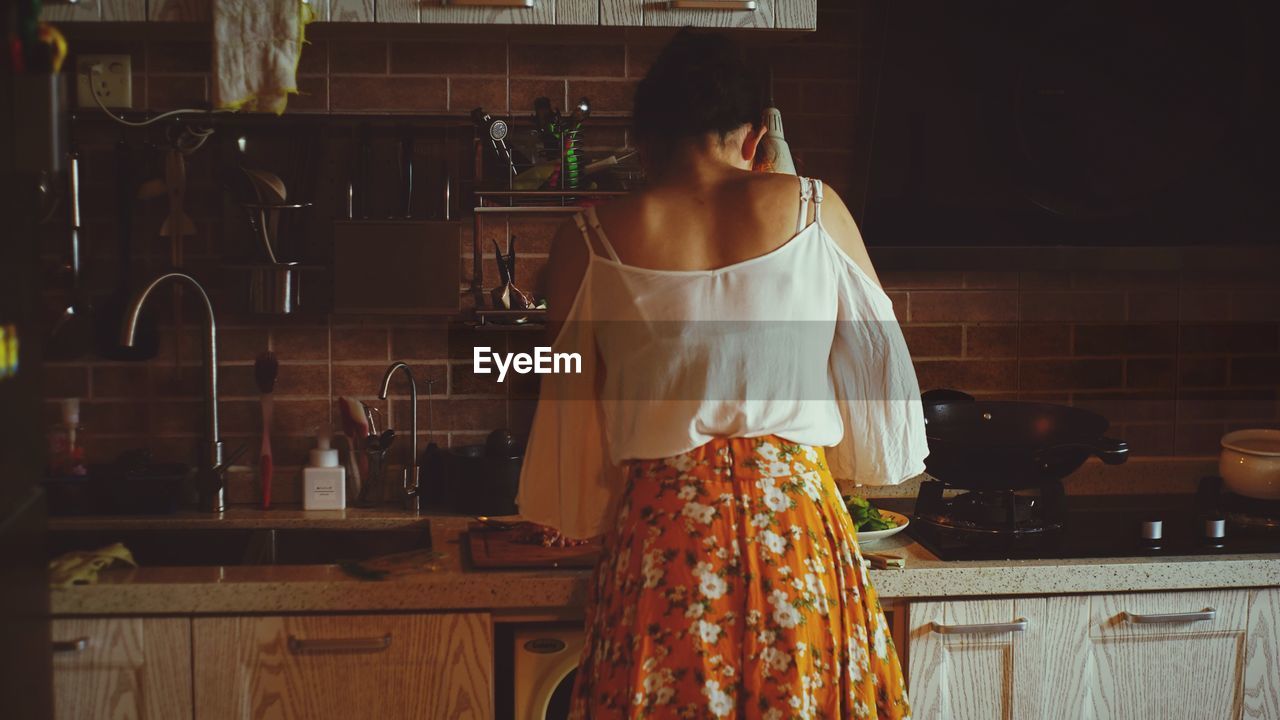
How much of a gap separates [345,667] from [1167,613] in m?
1.33

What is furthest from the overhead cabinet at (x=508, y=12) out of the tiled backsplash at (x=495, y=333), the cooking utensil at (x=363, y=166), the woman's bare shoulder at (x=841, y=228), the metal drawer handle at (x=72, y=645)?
the metal drawer handle at (x=72, y=645)

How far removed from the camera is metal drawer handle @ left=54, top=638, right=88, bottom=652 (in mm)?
1715

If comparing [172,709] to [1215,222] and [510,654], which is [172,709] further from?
[1215,222]

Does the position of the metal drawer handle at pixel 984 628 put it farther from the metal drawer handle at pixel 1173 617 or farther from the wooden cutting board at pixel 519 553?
the wooden cutting board at pixel 519 553

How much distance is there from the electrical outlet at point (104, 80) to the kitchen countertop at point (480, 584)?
0.95 metres

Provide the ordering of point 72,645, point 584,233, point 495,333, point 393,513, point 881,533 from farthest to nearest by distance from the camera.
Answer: point 495,333 → point 393,513 → point 881,533 → point 72,645 → point 584,233

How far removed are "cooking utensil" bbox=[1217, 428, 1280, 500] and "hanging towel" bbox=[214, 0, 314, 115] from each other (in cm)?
185

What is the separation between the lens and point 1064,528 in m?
1.97

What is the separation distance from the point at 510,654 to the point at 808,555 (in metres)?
0.66

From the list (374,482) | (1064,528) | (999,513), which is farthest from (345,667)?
(1064,528)

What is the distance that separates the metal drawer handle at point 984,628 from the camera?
70.9 inches

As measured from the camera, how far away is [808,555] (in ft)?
4.85

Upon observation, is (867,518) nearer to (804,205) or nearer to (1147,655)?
(1147,655)

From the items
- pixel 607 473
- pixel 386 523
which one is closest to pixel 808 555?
pixel 607 473
